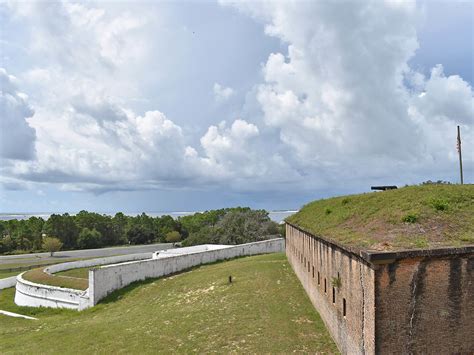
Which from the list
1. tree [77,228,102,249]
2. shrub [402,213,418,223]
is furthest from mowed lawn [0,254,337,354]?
tree [77,228,102,249]

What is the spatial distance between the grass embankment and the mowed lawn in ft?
13.3

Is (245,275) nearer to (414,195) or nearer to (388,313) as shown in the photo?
(414,195)

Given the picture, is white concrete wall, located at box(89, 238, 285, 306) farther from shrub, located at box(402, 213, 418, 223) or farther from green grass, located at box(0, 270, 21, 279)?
green grass, located at box(0, 270, 21, 279)

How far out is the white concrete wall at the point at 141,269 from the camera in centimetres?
2775

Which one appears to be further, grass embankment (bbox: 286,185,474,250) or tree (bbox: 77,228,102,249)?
tree (bbox: 77,228,102,249)

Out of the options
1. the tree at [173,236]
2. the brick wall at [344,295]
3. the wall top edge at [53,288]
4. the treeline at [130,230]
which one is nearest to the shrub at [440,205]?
the brick wall at [344,295]

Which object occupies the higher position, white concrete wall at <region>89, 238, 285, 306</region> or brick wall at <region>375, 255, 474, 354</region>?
brick wall at <region>375, 255, 474, 354</region>

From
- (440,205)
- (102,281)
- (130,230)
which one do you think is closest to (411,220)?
(440,205)

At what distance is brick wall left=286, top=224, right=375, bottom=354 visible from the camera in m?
10.6

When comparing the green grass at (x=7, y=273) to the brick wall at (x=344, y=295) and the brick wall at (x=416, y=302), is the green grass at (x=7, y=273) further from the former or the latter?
the brick wall at (x=416, y=302)

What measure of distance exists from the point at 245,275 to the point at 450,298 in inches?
667

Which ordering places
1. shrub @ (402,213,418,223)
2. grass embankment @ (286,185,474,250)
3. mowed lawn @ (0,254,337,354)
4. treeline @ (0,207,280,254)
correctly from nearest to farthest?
grass embankment @ (286,185,474,250)
shrub @ (402,213,418,223)
mowed lawn @ (0,254,337,354)
treeline @ (0,207,280,254)

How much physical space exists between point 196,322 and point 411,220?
1006 cm

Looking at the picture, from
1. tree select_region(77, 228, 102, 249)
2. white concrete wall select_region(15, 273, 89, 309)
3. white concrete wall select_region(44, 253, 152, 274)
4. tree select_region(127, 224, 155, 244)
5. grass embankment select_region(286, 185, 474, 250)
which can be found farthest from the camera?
tree select_region(127, 224, 155, 244)
